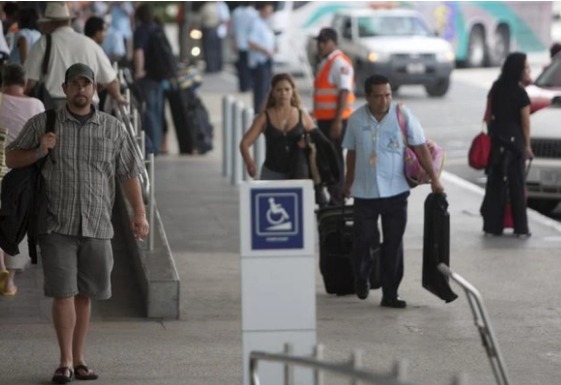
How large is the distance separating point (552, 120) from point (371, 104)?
5.90 metres

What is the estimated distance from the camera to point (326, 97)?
1667 cm

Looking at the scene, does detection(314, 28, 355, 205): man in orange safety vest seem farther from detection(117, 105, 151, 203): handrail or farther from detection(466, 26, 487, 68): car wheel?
detection(466, 26, 487, 68): car wheel

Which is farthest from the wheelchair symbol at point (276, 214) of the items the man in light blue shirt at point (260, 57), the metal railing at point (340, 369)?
the man in light blue shirt at point (260, 57)

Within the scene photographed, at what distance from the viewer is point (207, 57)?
39.9 metres

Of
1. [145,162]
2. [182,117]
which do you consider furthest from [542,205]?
[145,162]

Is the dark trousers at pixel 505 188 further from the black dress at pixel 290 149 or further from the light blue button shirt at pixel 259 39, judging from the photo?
the light blue button shirt at pixel 259 39

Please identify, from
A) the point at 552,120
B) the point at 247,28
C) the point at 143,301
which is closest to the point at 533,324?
the point at 143,301

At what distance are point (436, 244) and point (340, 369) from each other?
19.5 ft

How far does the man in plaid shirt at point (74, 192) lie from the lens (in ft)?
30.5

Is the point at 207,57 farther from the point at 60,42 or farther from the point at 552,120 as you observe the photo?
the point at 60,42

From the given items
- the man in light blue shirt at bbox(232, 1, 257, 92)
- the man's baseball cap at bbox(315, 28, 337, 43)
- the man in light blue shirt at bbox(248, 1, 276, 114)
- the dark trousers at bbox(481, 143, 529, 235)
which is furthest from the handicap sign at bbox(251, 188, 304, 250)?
the man in light blue shirt at bbox(232, 1, 257, 92)

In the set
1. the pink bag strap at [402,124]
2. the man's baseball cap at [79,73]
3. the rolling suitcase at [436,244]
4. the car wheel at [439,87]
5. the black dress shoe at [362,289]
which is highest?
the man's baseball cap at [79,73]

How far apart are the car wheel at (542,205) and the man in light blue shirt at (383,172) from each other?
6.02 meters

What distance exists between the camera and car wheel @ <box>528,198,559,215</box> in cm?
1780
